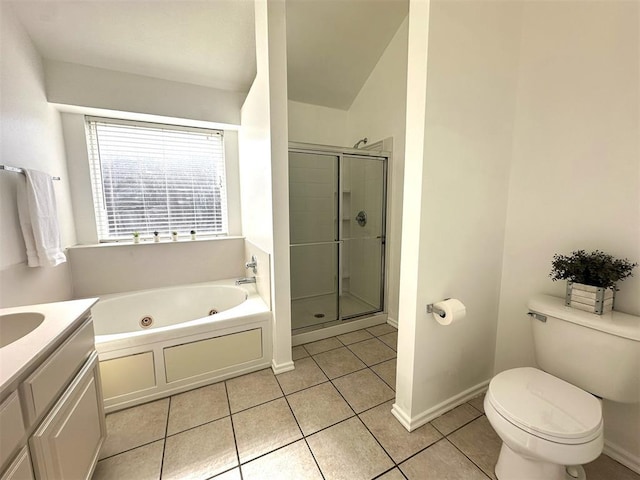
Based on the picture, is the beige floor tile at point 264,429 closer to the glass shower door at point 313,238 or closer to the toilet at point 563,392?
the glass shower door at point 313,238

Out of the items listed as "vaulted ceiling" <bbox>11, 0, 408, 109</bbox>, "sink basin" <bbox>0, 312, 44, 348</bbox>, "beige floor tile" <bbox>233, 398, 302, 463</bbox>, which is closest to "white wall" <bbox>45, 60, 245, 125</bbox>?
"vaulted ceiling" <bbox>11, 0, 408, 109</bbox>

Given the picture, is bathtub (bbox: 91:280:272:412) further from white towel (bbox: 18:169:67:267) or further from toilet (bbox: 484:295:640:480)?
toilet (bbox: 484:295:640:480)

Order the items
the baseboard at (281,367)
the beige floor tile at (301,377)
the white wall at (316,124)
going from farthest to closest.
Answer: the white wall at (316,124), the baseboard at (281,367), the beige floor tile at (301,377)

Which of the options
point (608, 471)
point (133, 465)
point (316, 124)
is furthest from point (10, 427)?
point (316, 124)

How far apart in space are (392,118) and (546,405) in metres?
2.43

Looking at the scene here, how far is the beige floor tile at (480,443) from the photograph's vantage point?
130cm

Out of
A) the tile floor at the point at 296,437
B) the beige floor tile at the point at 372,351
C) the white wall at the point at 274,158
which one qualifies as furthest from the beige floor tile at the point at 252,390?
the beige floor tile at the point at 372,351

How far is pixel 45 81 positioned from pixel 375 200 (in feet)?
9.93

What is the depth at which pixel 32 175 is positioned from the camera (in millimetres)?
1639

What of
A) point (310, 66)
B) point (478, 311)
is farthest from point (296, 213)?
point (478, 311)

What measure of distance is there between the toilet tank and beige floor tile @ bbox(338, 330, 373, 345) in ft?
4.64

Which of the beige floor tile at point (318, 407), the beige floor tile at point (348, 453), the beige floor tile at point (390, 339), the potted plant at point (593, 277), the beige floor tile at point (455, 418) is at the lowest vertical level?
the beige floor tile at point (348, 453)

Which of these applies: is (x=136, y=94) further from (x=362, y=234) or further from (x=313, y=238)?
(x=362, y=234)

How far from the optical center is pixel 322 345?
242 centimetres
